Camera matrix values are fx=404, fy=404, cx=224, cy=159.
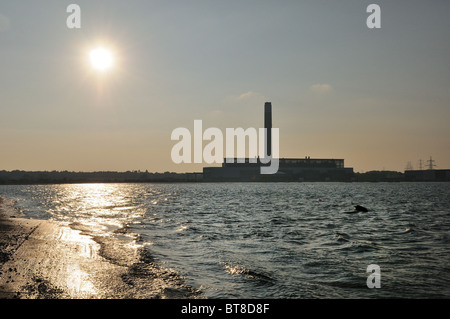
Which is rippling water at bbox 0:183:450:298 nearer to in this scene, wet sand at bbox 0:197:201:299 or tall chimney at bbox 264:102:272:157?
wet sand at bbox 0:197:201:299

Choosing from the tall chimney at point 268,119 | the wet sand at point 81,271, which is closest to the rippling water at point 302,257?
the wet sand at point 81,271

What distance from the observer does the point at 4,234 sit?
85.2 ft

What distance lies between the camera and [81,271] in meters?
16.4

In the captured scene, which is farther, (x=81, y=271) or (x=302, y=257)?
(x=302, y=257)

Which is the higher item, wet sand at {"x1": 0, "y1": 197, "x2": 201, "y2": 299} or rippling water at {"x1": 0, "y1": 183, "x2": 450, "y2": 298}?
wet sand at {"x1": 0, "y1": 197, "x2": 201, "y2": 299}

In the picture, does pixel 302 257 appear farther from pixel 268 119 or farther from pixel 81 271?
pixel 268 119

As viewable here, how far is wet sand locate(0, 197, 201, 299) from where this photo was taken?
13.3 m

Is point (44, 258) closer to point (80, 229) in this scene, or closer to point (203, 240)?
point (203, 240)

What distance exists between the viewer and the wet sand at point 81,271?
13336mm

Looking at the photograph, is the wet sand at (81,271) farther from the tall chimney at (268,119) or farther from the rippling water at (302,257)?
the tall chimney at (268,119)

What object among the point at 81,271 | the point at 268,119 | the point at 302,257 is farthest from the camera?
the point at 268,119

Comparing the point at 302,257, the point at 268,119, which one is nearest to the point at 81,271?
the point at 302,257

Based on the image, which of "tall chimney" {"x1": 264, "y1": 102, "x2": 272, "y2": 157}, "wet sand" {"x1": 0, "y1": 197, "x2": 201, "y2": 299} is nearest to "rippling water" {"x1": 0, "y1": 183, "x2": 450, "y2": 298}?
"wet sand" {"x1": 0, "y1": 197, "x2": 201, "y2": 299}
